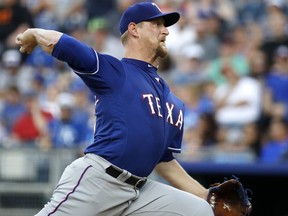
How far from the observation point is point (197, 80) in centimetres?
1027

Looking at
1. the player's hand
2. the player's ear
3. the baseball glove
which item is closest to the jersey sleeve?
the player's hand

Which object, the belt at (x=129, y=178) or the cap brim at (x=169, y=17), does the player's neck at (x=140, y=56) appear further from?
the belt at (x=129, y=178)

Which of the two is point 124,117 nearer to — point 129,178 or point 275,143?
point 129,178

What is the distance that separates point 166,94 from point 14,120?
5.92m

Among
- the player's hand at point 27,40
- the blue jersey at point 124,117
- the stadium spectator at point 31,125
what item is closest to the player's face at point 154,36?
the blue jersey at point 124,117

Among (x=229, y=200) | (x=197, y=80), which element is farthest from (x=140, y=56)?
(x=197, y=80)

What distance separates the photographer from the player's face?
5.17 meters

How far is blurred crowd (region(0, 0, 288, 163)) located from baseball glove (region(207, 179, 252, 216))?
329cm

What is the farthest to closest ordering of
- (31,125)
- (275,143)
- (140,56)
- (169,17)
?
(31,125)
(275,143)
(169,17)
(140,56)

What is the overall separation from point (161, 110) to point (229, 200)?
743 mm

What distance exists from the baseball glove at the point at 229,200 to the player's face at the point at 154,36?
95 cm

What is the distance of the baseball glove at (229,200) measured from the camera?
16.9 ft

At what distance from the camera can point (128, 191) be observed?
193 inches

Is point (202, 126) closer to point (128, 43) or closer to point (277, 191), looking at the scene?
point (277, 191)
